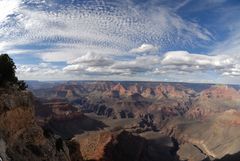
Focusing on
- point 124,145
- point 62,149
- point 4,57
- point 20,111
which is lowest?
point 124,145

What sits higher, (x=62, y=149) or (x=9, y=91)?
(x=9, y=91)

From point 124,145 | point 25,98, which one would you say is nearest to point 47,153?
point 25,98

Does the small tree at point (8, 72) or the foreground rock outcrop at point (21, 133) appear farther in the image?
the small tree at point (8, 72)

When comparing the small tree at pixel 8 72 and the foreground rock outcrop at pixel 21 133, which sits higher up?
the small tree at pixel 8 72

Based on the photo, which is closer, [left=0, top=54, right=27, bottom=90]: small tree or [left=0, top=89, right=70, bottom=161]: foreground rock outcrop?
[left=0, top=89, right=70, bottom=161]: foreground rock outcrop

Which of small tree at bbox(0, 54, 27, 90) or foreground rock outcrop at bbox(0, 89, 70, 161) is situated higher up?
small tree at bbox(0, 54, 27, 90)

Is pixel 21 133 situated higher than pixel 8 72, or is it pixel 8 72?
pixel 8 72

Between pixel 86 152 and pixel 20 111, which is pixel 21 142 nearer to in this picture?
pixel 20 111

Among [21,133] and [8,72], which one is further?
[8,72]
